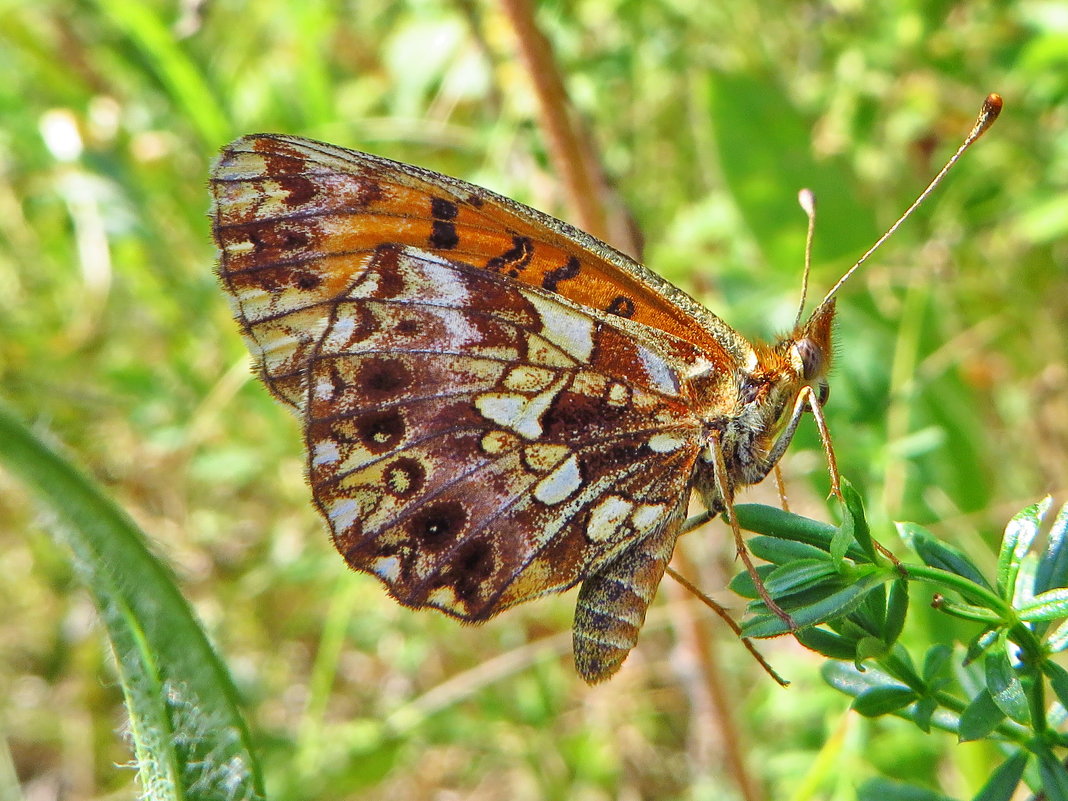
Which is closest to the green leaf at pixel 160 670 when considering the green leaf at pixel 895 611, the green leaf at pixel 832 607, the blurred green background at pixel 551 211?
the green leaf at pixel 832 607

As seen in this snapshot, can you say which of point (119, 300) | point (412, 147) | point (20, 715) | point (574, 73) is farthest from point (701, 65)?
point (20, 715)

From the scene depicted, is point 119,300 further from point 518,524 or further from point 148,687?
point 148,687

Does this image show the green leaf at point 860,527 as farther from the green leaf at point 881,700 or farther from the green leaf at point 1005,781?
the green leaf at point 1005,781

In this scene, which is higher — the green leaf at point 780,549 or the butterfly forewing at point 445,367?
the butterfly forewing at point 445,367

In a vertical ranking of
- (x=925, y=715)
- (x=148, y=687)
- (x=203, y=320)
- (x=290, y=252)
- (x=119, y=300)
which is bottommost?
(x=925, y=715)

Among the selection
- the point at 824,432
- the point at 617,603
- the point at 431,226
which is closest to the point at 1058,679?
the point at 824,432

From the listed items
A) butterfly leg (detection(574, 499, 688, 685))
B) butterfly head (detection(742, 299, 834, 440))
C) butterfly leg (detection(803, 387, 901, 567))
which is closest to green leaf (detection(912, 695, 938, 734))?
butterfly leg (detection(803, 387, 901, 567))

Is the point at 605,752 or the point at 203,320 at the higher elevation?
the point at 203,320
